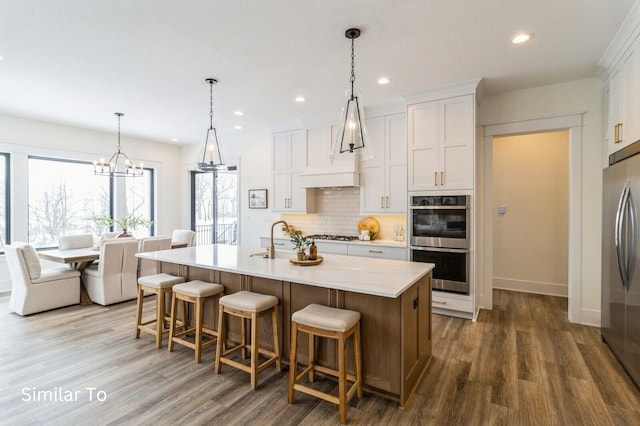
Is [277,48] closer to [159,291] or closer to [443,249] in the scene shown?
[159,291]

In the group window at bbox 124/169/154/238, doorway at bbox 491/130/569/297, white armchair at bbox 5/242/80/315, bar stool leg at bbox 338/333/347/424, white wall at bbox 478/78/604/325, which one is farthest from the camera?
window at bbox 124/169/154/238

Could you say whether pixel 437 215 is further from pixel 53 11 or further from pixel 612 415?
pixel 53 11

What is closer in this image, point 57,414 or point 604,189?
point 57,414

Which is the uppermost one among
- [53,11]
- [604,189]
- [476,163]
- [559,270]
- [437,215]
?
[53,11]

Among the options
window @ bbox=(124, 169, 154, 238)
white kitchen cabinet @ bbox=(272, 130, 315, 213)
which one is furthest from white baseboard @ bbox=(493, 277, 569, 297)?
window @ bbox=(124, 169, 154, 238)

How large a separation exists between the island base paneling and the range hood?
90.0 inches

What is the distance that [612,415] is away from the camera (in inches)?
84.4

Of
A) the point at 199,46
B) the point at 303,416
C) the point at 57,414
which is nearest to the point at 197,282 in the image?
the point at 57,414

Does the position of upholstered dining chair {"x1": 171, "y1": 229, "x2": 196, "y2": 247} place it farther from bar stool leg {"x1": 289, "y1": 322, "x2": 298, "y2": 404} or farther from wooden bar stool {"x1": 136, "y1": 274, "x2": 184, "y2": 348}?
bar stool leg {"x1": 289, "y1": 322, "x2": 298, "y2": 404}

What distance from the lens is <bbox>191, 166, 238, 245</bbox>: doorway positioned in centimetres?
709

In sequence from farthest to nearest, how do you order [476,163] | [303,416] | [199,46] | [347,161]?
[347,161], [476,163], [199,46], [303,416]

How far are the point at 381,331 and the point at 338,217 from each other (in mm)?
3313

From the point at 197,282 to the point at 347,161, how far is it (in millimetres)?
2823

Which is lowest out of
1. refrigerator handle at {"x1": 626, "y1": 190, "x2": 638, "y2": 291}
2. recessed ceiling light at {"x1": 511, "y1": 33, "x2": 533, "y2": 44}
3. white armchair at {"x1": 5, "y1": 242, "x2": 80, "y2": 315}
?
white armchair at {"x1": 5, "y1": 242, "x2": 80, "y2": 315}
